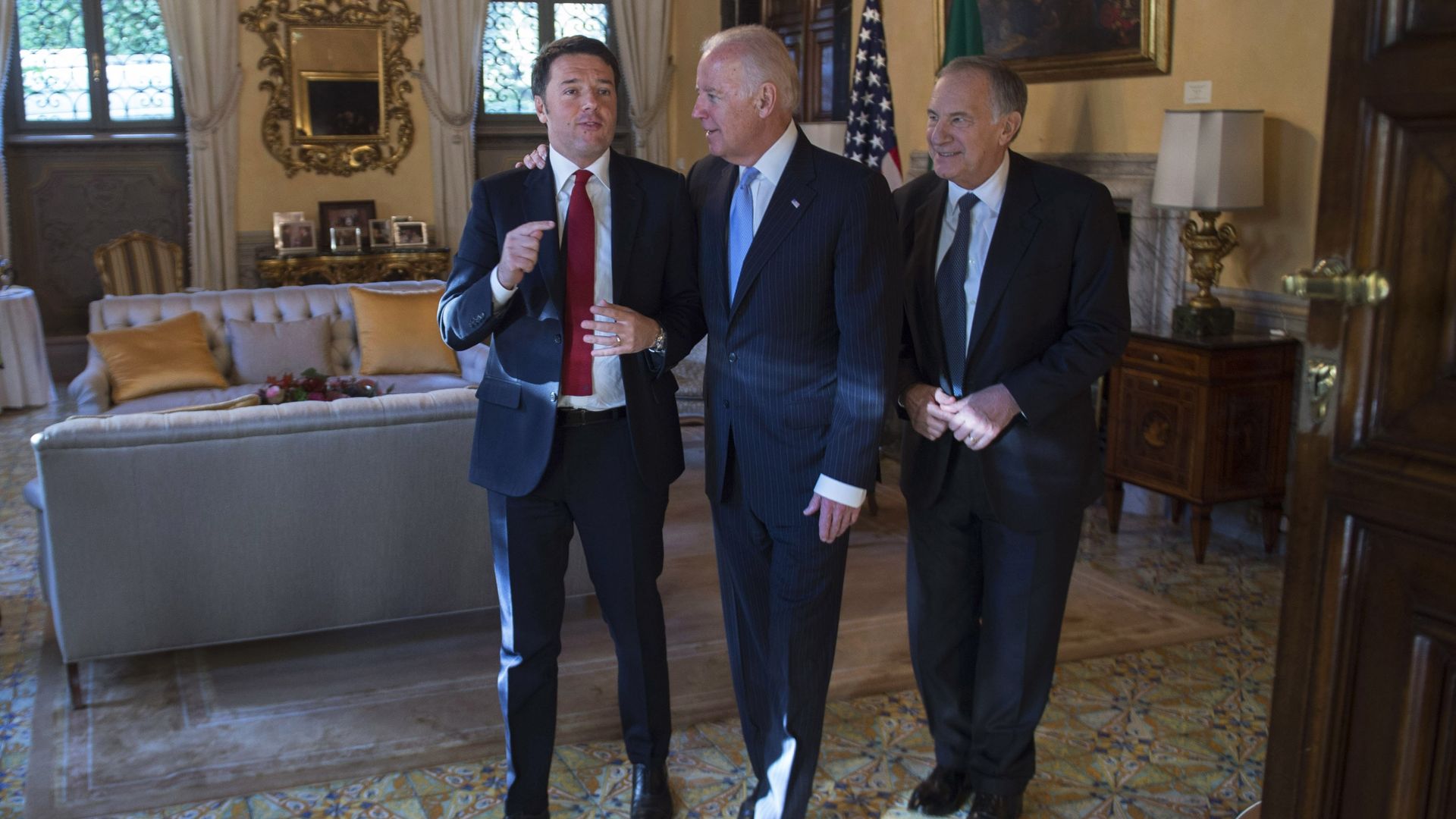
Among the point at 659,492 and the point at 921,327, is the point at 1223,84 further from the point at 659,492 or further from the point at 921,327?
the point at 659,492

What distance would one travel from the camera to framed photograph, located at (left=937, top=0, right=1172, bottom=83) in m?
5.51

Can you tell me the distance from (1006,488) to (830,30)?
6936 mm

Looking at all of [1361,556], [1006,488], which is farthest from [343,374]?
[1361,556]

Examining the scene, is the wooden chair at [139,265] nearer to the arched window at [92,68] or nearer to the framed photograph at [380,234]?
the arched window at [92,68]

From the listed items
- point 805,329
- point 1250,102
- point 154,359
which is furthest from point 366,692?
point 1250,102

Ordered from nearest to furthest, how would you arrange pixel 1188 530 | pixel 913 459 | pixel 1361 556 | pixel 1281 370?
1. pixel 1361 556
2. pixel 913 459
3. pixel 1281 370
4. pixel 1188 530

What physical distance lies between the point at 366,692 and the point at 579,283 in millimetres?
1751

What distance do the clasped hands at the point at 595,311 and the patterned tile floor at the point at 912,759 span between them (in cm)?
123

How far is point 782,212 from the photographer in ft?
7.75

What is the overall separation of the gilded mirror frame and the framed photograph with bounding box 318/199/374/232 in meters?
0.26

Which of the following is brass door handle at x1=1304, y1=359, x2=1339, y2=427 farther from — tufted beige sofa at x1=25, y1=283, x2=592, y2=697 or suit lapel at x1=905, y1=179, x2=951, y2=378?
tufted beige sofa at x1=25, y1=283, x2=592, y2=697

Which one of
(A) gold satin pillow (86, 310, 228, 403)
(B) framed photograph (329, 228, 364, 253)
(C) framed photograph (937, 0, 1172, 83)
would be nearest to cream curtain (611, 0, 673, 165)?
(B) framed photograph (329, 228, 364, 253)

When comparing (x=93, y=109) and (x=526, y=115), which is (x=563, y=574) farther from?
(x=526, y=115)

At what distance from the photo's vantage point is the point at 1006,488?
260 centimetres
